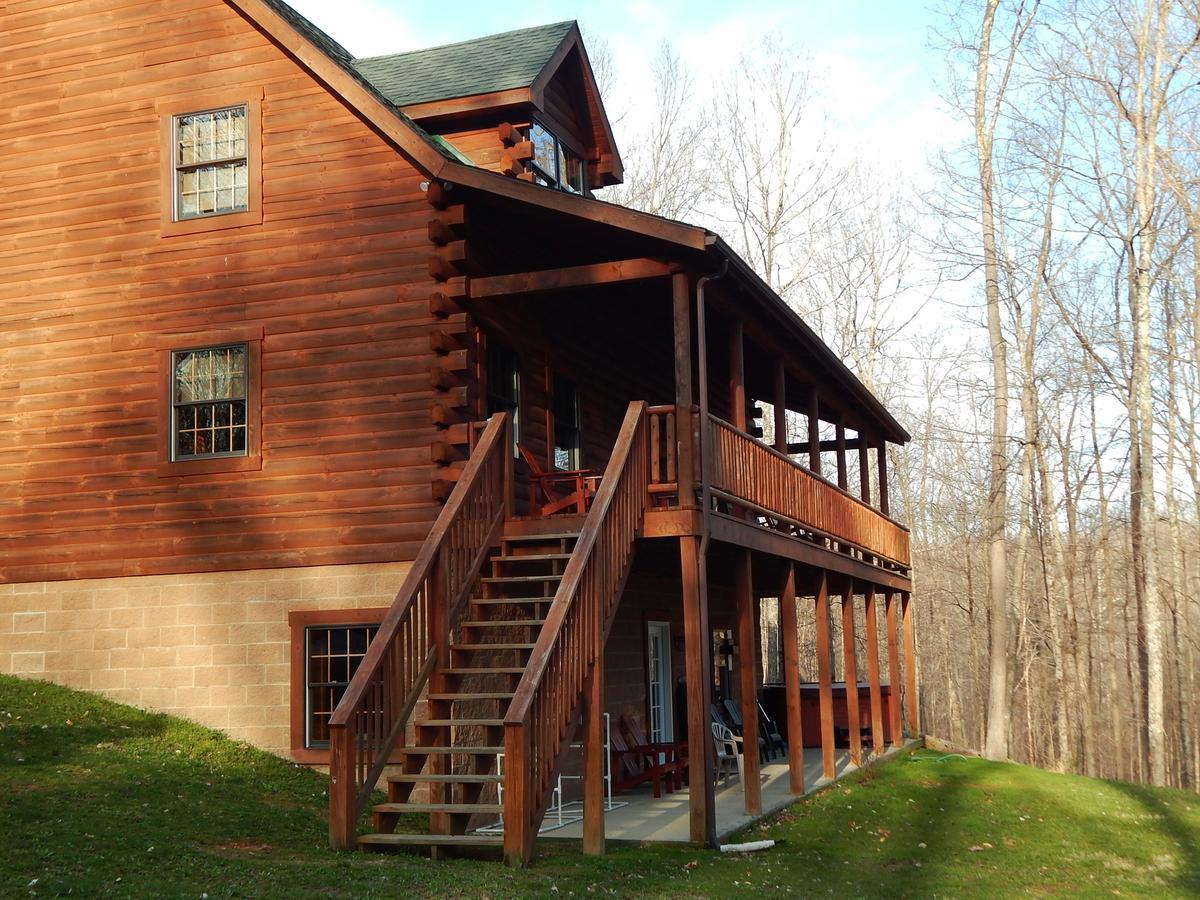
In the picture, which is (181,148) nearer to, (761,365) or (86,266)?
(86,266)

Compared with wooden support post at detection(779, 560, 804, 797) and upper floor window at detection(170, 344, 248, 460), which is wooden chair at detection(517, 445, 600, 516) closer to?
wooden support post at detection(779, 560, 804, 797)

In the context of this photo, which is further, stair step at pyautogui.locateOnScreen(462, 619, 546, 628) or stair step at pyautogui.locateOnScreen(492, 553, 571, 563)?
stair step at pyautogui.locateOnScreen(492, 553, 571, 563)

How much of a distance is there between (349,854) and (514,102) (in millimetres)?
9869

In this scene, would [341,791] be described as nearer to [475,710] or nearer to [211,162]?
[475,710]

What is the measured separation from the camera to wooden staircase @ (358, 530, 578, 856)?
1019cm

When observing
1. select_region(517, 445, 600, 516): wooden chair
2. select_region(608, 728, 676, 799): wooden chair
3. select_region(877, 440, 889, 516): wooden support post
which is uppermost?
select_region(877, 440, 889, 516): wooden support post

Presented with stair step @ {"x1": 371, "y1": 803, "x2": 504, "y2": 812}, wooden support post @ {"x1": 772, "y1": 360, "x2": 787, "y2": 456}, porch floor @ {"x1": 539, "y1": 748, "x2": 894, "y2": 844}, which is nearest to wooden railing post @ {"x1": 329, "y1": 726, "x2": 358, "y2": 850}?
stair step @ {"x1": 371, "y1": 803, "x2": 504, "y2": 812}

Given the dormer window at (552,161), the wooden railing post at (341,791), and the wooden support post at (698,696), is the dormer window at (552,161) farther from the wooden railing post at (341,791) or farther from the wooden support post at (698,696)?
the wooden railing post at (341,791)

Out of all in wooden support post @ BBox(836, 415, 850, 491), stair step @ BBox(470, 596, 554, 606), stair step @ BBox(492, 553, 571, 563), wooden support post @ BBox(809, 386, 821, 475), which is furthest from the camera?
wooden support post @ BBox(836, 415, 850, 491)

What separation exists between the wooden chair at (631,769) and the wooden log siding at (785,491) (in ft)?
10.0

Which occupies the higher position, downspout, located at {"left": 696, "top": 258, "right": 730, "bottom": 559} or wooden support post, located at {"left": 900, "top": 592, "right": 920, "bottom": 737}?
downspout, located at {"left": 696, "top": 258, "right": 730, "bottom": 559}

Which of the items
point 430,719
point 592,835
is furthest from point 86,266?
point 592,835

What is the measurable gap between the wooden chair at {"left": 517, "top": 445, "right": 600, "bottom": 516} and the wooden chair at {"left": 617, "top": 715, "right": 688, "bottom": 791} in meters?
2.72

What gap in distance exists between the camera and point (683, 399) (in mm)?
12414
